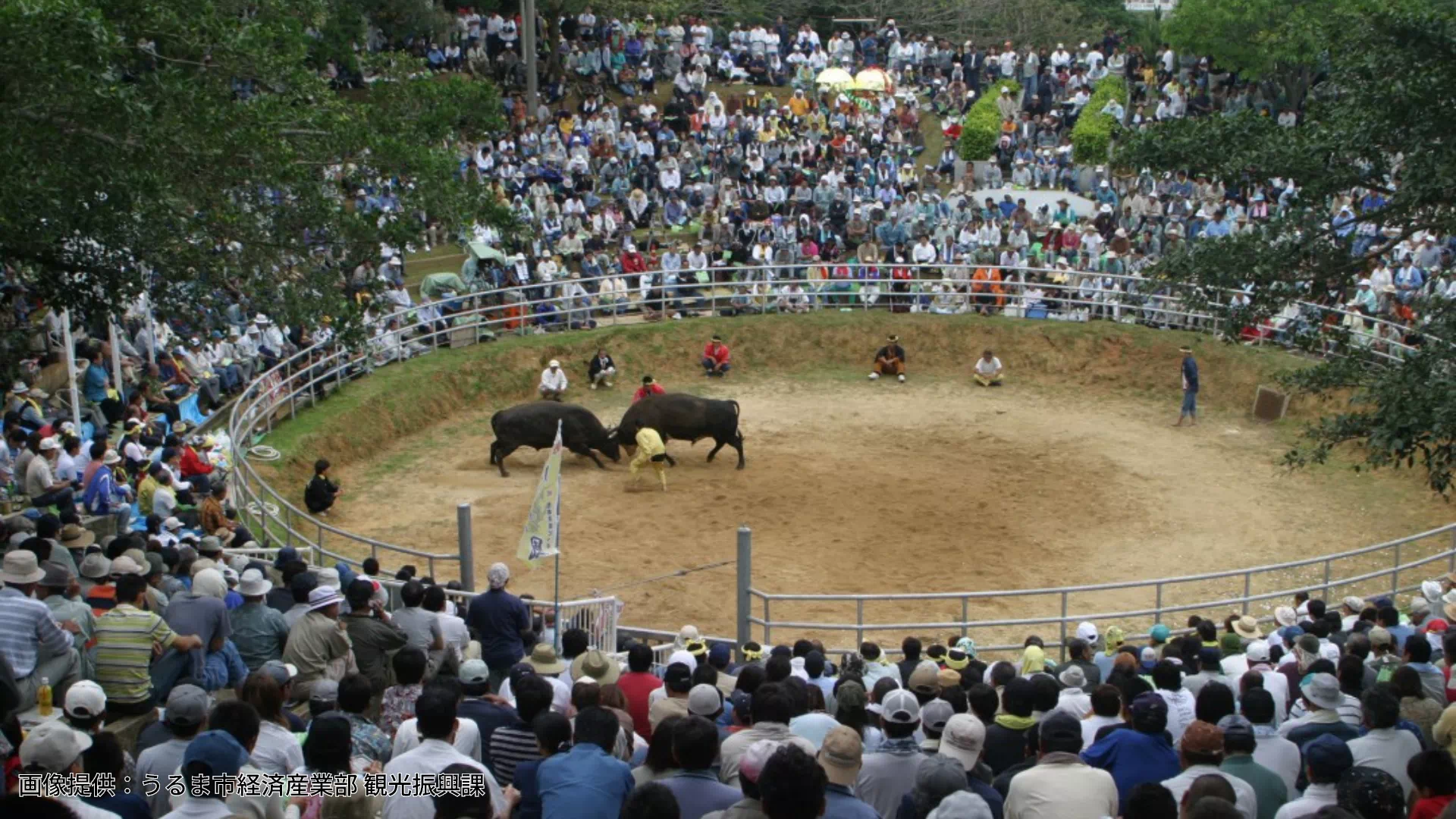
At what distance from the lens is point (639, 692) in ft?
33.0

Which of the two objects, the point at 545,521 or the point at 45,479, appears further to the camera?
the point at 45,479

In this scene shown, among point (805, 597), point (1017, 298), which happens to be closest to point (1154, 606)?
point (805, 597)

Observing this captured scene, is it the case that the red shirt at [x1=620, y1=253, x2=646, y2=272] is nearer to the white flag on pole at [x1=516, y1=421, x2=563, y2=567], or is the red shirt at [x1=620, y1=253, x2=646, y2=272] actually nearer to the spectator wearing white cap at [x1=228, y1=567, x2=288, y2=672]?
the white flag on pole at [x1=516, y1=421, x2=563, y2=567]

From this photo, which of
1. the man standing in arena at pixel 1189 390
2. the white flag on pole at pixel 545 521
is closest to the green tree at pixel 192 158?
the white flag on pole at pixel 545 521

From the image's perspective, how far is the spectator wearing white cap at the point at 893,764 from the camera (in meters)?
8.04

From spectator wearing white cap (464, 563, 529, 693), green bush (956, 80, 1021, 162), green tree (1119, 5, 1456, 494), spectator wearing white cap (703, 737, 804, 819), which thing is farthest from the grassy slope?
spectator wearing white cap (703, 737, 804, 819)

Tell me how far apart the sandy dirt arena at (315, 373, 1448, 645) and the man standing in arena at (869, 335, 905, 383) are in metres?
1.28

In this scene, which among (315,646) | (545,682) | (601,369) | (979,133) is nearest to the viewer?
(545,682)

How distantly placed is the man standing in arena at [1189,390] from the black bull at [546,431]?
9.55 m

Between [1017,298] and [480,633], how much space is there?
63.5 feet

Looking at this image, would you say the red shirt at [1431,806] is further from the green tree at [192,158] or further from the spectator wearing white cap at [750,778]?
the green tree at [192,158]

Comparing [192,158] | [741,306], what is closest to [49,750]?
[192,158]

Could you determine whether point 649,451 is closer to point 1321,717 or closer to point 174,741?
point 1321,717

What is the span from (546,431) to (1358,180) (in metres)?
12.3
